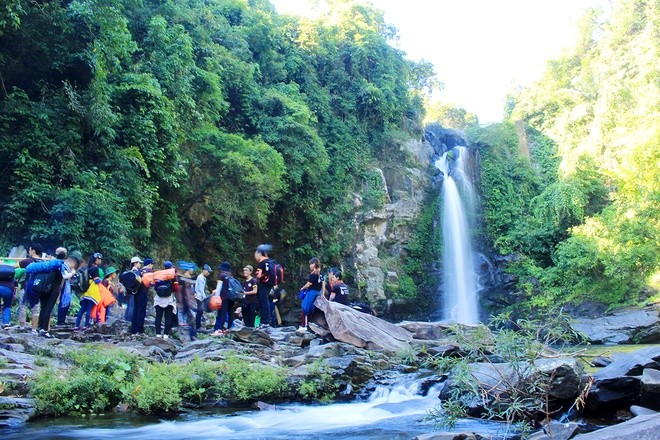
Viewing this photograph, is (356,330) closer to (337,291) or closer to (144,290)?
(337,291)

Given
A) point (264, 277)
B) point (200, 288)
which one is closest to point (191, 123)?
point (200, 288)

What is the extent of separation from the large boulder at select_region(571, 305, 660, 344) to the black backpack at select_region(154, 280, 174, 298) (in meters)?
11.7

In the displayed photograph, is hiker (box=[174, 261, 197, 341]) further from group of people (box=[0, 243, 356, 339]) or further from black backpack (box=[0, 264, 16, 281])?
black backpack (box=[0, 264, 16, 281])

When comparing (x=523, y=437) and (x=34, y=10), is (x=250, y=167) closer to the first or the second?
(x=34, y=10)

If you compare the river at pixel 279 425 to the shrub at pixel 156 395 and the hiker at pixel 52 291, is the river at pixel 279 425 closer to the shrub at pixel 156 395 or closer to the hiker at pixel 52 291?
the shrub at pixel 156 395

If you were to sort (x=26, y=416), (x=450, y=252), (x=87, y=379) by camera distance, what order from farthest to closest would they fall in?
(x=450, y=252) < (x=87, y=379) < (x=26, y=416)

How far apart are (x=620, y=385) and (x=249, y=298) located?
24.7 ft

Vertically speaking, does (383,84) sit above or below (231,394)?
above

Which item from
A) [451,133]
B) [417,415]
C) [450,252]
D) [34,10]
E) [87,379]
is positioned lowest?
[417,415]

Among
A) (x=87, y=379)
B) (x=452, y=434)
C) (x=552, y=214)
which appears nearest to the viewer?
(x=452, y=434)

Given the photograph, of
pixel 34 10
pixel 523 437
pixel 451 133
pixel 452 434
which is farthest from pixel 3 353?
pixel 451 133

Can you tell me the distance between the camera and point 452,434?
4.28 m

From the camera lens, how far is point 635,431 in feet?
10.8

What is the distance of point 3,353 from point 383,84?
22434 mm
